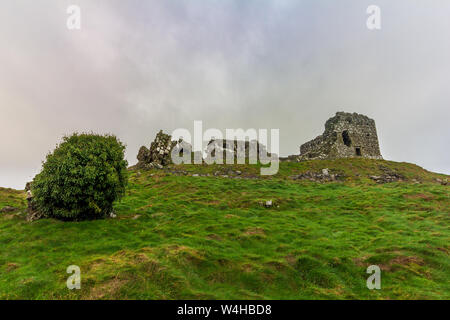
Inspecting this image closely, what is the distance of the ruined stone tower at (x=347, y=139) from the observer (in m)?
54.9

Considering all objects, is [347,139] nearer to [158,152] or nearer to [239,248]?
[158,152]

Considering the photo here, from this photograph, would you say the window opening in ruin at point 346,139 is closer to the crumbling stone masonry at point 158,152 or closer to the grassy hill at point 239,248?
the grassy hill at point 239,248

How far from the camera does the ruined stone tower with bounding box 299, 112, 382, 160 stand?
180 feet

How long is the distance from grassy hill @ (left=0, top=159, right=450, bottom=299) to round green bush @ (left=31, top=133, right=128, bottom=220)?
115cm

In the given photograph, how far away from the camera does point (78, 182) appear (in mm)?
17047

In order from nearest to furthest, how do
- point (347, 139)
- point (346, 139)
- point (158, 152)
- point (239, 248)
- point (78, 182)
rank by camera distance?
point (239, 248) < point (78, 182) < point (158, 152) < point (347, 139) < point (346, 139)

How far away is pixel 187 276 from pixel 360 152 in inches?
2247

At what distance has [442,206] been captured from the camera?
879 inches

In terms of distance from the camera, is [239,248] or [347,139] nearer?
[239,248]

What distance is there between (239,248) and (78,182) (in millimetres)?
12528

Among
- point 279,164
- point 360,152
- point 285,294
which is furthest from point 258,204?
point 360,152

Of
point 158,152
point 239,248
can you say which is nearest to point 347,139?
point 158,152

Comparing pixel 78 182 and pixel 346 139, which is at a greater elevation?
pixel 346 139
